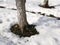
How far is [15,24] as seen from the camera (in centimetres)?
757

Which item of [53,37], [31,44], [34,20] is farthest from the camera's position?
[34,20]

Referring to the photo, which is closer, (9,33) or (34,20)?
(9,33)

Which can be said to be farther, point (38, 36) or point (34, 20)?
point (34, 20)

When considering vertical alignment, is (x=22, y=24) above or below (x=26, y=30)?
above

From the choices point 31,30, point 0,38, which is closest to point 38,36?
point 31,30

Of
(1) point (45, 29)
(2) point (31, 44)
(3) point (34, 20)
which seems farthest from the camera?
(3) point (34, 20)

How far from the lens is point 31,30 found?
7.02m

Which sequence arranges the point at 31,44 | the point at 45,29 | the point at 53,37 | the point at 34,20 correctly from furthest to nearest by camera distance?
the point at 34,20 → the point at 45,29 → the point at 53,37 → the point at 31,44

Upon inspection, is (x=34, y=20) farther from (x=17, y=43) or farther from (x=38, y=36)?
(x=17, y=43)

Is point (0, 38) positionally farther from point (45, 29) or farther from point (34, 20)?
point (34, 20)

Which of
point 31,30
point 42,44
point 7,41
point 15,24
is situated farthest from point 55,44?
point 15,24

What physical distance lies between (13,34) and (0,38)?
64cm

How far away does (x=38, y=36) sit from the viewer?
666cm

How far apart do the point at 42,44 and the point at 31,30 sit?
111 cm
